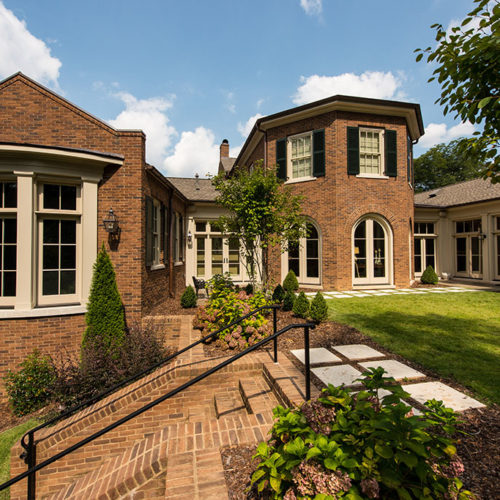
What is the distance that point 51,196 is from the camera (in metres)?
6.10

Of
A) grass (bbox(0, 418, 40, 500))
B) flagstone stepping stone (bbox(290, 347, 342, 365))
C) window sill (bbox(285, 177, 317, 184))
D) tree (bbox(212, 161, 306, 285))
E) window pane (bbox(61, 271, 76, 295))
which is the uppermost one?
window sill (bbox(285, 177, 317, 184))

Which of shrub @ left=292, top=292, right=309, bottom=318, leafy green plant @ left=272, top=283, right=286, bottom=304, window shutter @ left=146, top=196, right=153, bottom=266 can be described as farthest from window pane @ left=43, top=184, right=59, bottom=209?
shrub @ left=292, top=292, right=309, bottom=318

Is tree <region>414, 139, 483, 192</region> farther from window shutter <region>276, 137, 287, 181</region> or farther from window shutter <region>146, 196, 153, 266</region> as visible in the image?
window shutter <region>146, 196, 153, 266</region>

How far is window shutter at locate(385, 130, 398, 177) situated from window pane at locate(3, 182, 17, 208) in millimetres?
11720

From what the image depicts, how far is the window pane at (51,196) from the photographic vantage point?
605cm

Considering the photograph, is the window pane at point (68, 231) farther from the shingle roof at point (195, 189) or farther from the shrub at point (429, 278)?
the shrub at point (429, 278)

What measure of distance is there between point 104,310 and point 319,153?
9229 millimetres

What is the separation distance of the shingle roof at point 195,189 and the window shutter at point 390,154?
7138 mm

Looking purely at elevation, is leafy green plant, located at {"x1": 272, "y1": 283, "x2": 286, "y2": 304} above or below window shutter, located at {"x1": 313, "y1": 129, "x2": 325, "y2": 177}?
below

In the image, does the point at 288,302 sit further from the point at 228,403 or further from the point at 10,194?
the point at 10,194

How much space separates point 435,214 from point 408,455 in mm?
16061

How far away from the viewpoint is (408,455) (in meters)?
1.39

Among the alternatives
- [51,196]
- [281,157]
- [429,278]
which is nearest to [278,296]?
[51,196]

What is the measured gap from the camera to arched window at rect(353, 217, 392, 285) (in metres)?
11.1
